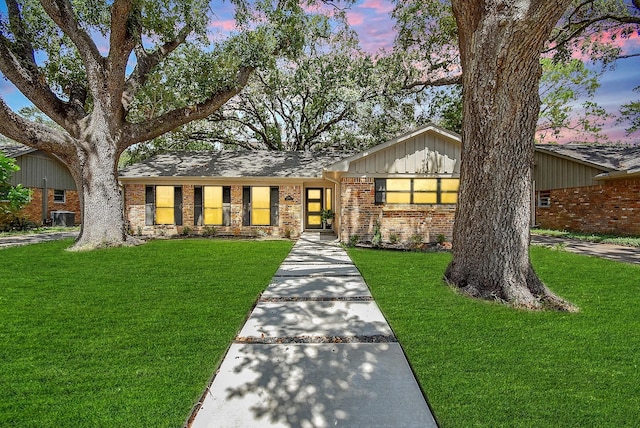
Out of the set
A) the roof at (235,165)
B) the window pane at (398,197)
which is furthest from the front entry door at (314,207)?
the window pane at (398,197)

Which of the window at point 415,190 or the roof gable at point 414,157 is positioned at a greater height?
the roof gable at point 414,157

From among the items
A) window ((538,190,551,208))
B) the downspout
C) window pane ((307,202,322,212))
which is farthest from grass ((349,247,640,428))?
the downspout

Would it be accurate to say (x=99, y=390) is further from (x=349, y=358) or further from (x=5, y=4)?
(x=5, y=4)

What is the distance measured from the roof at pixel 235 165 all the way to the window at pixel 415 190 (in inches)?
128

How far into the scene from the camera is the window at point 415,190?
1220 cm

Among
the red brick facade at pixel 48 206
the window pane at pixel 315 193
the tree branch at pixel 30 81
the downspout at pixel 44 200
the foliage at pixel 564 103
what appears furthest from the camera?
the foliage at pixel 564 103

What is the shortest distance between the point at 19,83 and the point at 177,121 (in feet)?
14.0

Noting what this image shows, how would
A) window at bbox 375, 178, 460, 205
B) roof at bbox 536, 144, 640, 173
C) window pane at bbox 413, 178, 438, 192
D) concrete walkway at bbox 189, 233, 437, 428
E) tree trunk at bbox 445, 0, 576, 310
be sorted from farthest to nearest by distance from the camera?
roof at bbox 536, 144, 640, 173, window pane at bbox 413, 178, 438, 192, window at bbox 375, 178, 460, 205, tree trunk at bbox 445, 0, 576, 310, concrete walkway at bbox 189, 233, 437, 428

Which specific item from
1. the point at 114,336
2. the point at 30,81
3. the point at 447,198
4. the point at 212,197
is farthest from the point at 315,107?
the point at 114,336

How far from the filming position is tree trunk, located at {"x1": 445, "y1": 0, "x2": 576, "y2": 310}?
15.5 ft

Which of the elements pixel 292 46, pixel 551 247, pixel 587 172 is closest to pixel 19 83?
pixel 292 46

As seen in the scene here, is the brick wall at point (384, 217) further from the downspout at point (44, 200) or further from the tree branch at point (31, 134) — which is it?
the downspout at point (44, 200)

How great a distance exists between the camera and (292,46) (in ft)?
41.0

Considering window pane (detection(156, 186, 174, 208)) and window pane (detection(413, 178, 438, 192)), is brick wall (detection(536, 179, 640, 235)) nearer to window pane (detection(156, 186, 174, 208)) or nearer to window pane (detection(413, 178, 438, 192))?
window pane (detection(413, 178, 438, 192))
